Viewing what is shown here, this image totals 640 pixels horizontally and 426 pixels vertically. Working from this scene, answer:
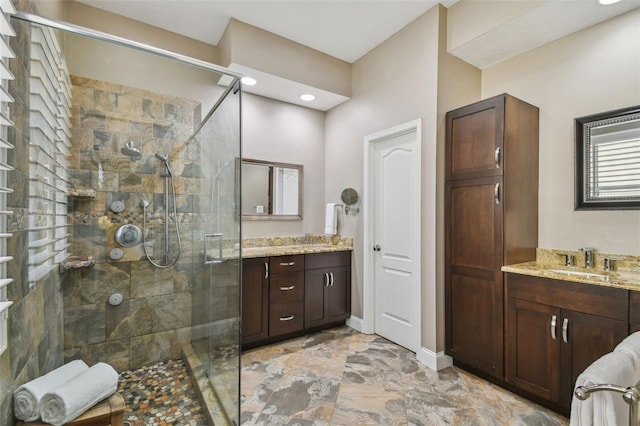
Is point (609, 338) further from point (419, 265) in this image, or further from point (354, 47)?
point (354, 47)

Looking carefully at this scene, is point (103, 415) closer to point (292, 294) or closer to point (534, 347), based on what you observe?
point (292, 294)

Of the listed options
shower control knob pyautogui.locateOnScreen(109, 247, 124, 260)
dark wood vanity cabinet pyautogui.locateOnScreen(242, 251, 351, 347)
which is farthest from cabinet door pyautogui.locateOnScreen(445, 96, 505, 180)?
shower control knob pyautogui.locateOnScreen(109, 247, 124, 260)

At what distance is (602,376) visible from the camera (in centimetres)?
76

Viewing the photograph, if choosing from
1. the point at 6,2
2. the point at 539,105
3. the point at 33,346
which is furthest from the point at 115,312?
the point at 539,105

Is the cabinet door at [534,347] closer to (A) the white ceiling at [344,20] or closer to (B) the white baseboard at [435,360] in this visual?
(B) the white baseboard at [435,360]

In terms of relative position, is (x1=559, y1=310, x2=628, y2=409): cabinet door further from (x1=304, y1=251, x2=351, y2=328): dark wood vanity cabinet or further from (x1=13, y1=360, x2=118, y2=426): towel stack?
(x1=13, y1=360, x2=118, y2=426): towel stack

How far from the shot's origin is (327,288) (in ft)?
10.7

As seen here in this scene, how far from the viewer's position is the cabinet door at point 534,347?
1.90 metres

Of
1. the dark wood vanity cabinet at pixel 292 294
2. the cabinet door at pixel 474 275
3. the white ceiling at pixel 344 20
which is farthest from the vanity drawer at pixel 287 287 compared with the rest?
the white ceiling at pixel 344 20

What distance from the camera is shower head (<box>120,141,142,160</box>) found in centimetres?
236

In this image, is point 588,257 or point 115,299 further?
point 115,299

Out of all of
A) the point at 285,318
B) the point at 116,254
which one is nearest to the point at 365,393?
the point at 285,318

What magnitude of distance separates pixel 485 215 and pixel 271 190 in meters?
A: 2.20

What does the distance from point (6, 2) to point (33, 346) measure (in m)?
1.44
